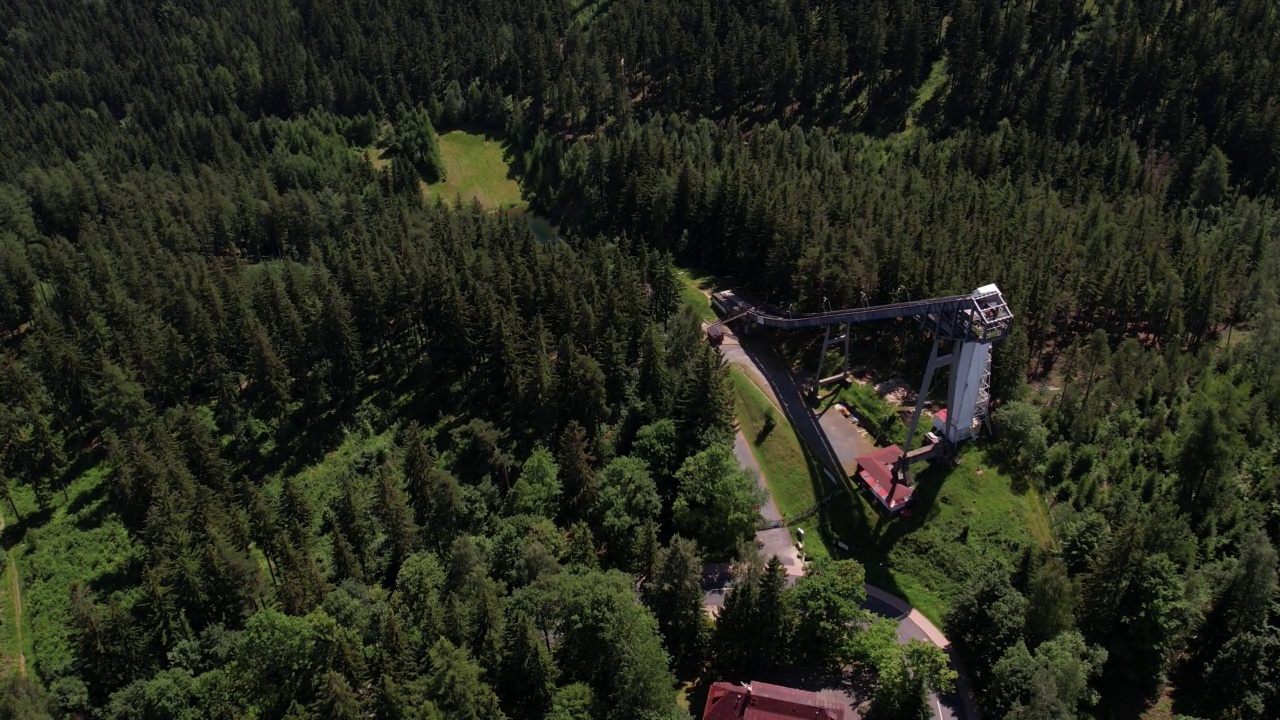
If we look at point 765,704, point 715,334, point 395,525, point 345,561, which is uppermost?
point 715,334

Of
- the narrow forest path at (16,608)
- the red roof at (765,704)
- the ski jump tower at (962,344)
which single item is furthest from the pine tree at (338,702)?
the ski jump tower at (962,344)

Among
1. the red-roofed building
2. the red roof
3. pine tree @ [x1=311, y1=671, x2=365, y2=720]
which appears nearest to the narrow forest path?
pine tree @ [x1=311, y1=671, x2=365, y2=720]

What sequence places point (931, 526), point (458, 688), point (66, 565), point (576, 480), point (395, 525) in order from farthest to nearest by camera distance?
1. point (66, 565)
2. point (931, 526)
3. point (576, 480)
4. point (395, 525)
5. point (458, 688)

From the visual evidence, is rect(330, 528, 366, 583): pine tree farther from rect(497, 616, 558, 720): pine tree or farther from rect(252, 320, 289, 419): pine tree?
rect(252, 320, 289, 419): pine tree

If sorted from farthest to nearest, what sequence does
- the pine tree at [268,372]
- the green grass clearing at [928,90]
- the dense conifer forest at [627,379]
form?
the green grass clearing at [928,90], the pine tree at [268,372], the dense conifer forest at [627,379]

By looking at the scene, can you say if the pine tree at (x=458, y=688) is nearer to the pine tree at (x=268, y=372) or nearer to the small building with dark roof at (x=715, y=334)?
the pine tree at (x=268, y=372)

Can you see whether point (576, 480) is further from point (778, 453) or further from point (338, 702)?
point (338, 702)

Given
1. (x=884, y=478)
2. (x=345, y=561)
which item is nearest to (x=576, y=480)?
(x=345, y=561)
